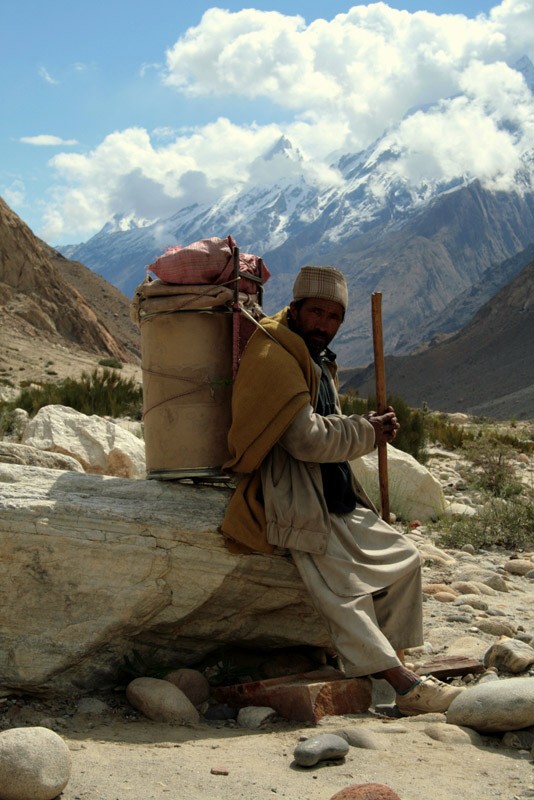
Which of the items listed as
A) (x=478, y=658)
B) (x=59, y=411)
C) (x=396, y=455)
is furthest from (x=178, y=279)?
(x=396, y=455)

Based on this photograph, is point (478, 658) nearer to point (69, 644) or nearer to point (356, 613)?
point (356, 613)

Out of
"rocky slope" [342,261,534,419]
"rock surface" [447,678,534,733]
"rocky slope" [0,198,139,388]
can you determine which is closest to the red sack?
"rock surface" [447,678,534,733]

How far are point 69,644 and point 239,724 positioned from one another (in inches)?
30.8

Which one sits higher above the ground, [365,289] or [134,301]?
[365,289]

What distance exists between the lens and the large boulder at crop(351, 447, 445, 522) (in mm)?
8328

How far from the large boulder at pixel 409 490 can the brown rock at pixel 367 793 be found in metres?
5.42

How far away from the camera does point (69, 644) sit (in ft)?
12.9

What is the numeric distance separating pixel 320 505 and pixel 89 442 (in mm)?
3552

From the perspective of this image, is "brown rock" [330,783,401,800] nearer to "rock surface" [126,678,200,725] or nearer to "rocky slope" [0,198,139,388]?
"rock surface" [126,678,200,725]

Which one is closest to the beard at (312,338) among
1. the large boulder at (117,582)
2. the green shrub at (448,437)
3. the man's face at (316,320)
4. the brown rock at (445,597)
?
the man's face at (316,320)

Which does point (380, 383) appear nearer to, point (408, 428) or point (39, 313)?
point (408, 428)

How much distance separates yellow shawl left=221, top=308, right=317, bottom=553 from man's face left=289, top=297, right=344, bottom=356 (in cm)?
16

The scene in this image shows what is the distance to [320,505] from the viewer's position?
4062 mm

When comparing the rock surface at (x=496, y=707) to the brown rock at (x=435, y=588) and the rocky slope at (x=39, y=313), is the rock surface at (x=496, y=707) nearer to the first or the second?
the brown rock at (x=435, y=588)
